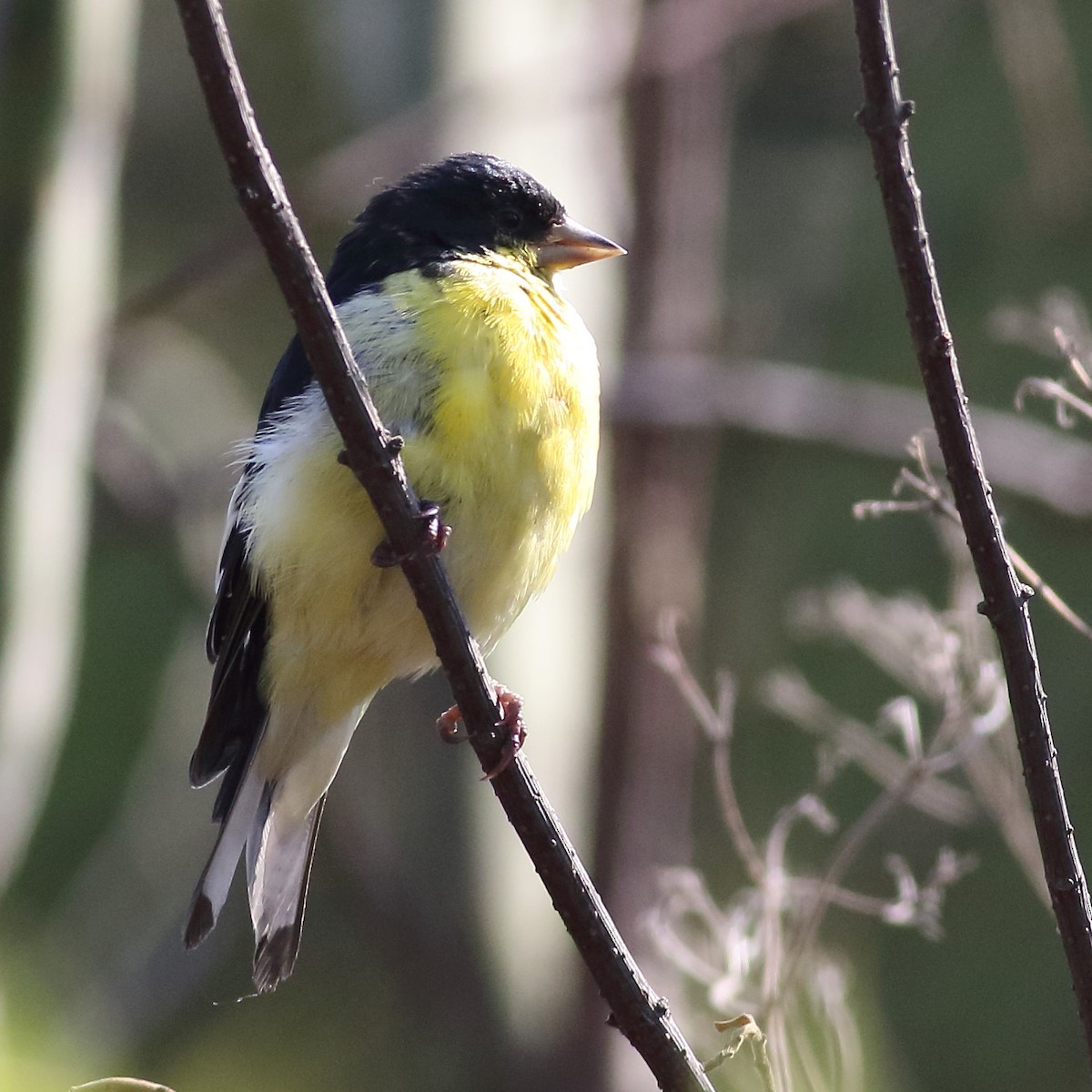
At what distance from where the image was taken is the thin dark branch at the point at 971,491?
6.73 feet

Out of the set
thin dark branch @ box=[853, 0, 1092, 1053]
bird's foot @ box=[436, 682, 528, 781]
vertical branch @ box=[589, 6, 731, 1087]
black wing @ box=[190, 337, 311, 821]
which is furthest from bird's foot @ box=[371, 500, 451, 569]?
vertical branch @ box=[589, 6, 731, 1087]

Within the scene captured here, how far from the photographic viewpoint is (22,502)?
4086 mm

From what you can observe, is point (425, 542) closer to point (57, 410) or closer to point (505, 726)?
point (505, 726)

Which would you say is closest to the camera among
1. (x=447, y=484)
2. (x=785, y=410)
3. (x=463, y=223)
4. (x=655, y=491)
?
(x=447, y=484)

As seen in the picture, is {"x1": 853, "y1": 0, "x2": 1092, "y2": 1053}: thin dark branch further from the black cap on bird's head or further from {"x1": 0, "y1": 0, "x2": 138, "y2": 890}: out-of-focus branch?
{"x1": 0, "y1": 0, "x2": 138, "y2": 890}: out-of-focus branch

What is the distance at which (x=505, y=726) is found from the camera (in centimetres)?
278

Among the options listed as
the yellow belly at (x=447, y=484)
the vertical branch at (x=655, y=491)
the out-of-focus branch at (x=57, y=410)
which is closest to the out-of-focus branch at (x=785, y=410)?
the vertical branch at (x=655, y=491)

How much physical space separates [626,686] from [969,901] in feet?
10.8

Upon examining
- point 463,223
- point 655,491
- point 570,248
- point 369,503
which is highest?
point 463,223

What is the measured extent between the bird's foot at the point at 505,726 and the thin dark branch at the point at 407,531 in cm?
2

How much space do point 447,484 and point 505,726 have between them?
2.37ft

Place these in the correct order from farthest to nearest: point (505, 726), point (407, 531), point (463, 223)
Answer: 1. point (463, 223)
2. point (505, 726)
3. point (407, 531)

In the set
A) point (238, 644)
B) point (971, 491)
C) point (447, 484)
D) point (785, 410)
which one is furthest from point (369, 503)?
point (785, 410)

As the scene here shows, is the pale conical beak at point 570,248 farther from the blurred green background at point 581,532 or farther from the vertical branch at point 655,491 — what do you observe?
the vertical branch at point 655,491
